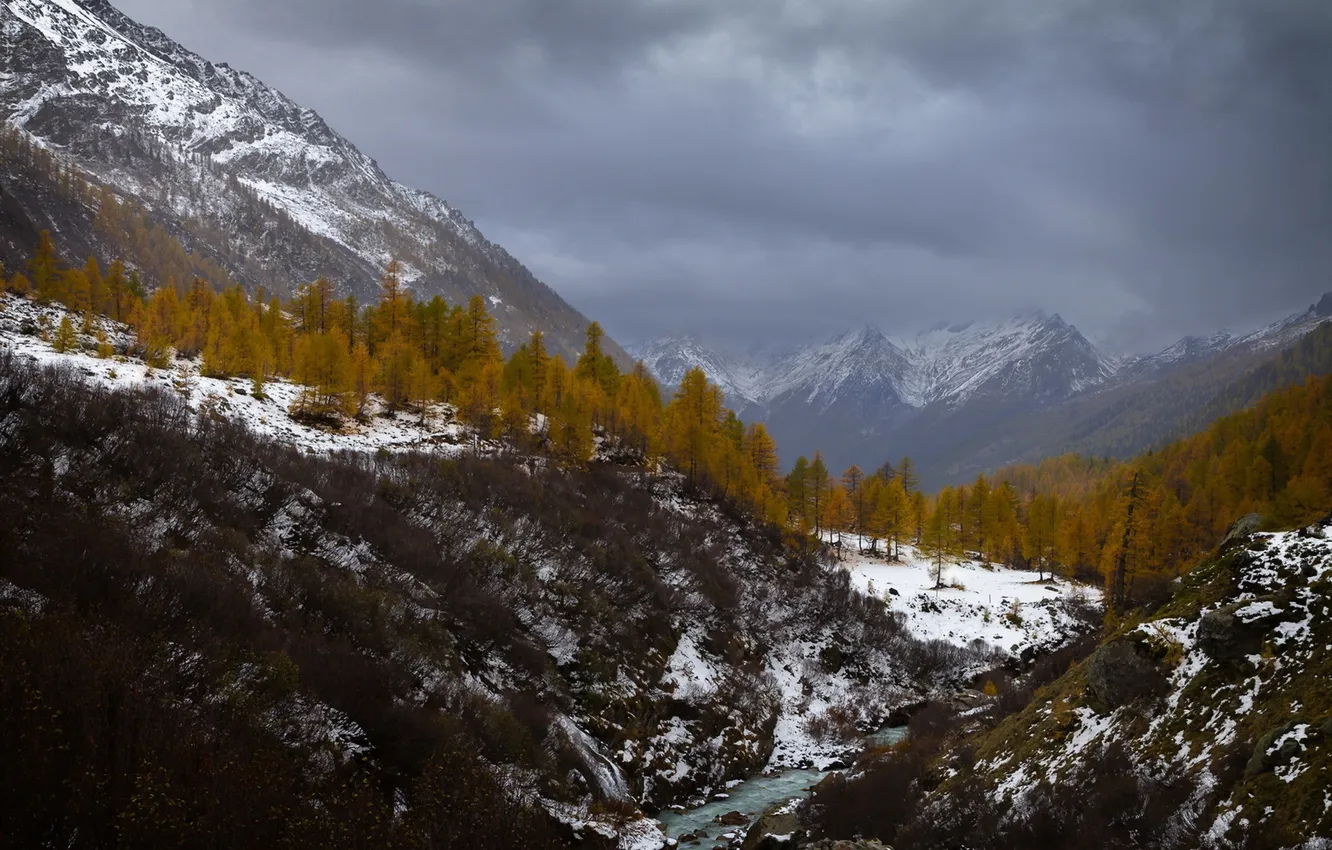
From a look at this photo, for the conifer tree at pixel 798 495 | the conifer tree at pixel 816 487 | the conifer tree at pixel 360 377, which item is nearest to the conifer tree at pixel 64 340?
the conifer tree at pixel 360 377

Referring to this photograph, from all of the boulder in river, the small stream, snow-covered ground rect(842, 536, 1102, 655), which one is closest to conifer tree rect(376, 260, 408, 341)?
snow-covered ground rect(842, 536, 1102, 655)

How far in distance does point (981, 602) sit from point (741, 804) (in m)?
Result: 43.5

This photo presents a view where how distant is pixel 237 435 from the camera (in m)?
31.4

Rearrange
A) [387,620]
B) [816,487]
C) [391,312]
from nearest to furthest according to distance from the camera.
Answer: [387,620], [391,312], [816,487]

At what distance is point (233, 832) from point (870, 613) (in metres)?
48.4

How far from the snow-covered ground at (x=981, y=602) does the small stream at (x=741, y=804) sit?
2656cm

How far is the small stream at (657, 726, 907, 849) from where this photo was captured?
22516mm

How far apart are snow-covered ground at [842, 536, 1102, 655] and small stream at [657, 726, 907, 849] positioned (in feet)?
87.1

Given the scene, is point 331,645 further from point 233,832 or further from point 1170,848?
point 1170,848

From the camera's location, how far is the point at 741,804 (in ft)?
84.9

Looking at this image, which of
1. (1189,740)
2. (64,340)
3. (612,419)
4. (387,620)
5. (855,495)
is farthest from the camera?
(855,495)

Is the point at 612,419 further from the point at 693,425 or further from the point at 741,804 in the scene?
the point at 741,804

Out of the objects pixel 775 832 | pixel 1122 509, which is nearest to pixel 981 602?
pixel 1122 509

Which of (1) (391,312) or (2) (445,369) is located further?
(1) (391,312)
